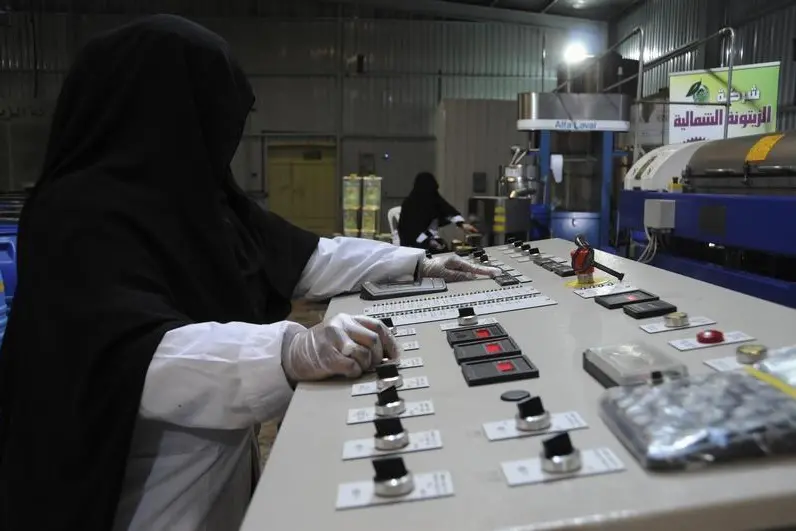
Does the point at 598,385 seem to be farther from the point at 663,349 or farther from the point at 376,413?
the point at 376,413

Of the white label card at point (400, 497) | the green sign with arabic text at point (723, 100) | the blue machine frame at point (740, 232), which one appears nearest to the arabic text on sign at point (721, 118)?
the green sign with arabic text at point (723, 100)

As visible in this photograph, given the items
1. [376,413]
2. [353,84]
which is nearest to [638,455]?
[376,413]

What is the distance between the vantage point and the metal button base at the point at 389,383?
0.88 metres

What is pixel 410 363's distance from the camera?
987mm

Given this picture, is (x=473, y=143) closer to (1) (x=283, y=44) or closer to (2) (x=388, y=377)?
(1) (x=283, y=44)

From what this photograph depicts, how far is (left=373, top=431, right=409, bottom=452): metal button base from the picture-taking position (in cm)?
70

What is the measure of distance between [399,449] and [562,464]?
18 centimetres

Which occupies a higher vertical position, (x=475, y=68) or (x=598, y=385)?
(x=475, y=68)

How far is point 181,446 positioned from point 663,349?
2.48 ft

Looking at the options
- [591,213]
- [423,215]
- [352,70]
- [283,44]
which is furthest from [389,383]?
[283,44]

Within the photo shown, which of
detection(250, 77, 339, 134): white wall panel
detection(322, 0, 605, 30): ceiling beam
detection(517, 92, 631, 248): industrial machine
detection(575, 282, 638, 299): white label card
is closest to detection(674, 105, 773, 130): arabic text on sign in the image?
detection(517, 92, 631, 248): industrial machine

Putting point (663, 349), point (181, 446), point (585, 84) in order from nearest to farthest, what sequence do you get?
point (663, 349) < point (181, 446) < point (585, 84)

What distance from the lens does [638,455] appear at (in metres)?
0.61

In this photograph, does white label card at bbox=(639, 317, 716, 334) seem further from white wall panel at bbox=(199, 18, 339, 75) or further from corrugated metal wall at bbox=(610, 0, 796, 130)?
white wall panel at bbox=(199, 18, 339, 75)
